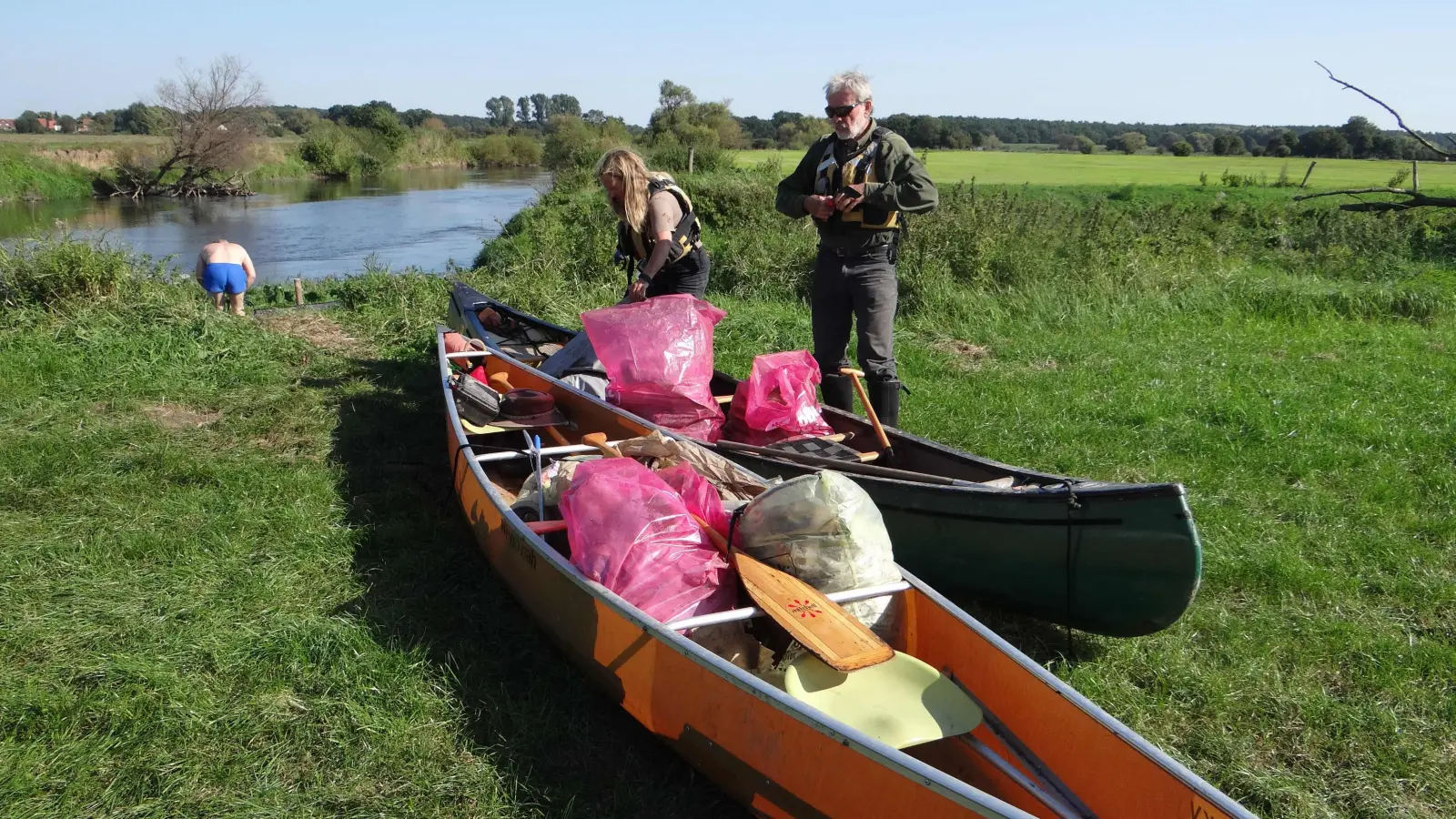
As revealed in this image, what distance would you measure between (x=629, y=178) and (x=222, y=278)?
5.56m

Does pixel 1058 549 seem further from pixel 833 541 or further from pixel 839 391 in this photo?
pixel 839 391

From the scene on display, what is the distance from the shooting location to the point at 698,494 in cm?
373

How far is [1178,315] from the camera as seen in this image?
10305mm

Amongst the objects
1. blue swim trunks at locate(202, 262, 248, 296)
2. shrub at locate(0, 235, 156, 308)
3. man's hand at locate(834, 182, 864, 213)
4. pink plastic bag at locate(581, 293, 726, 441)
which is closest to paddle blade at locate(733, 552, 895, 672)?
pink plastic bag at locate(581, 293, 726, 441)

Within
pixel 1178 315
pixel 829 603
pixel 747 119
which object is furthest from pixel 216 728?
pixel 747 119

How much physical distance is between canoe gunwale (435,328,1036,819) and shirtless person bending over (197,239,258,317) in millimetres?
6910

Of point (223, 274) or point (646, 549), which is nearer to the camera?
point (646, 549)

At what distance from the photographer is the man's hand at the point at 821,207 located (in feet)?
17.7

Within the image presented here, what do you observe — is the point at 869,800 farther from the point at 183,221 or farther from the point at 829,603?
the point at 183,221

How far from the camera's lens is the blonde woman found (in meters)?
5.89

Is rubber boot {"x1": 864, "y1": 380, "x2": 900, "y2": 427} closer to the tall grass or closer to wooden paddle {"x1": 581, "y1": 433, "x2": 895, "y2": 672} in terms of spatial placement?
wooden paddle {"x1": 581, "y1": 433, "x2": 895, "y2": 672}

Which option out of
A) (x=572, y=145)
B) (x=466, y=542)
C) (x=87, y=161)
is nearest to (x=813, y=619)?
(x=466, y=542)

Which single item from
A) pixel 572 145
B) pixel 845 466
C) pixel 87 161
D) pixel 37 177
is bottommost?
pixel 845 466

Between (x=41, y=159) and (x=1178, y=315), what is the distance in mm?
45876
